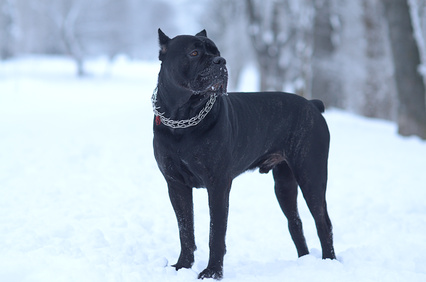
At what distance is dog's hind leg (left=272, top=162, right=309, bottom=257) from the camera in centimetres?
437

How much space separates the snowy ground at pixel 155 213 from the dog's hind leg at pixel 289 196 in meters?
0.19

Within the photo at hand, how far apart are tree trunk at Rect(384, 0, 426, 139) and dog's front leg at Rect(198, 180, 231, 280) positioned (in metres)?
8.38

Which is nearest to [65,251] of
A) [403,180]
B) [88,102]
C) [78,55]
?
[403,180]

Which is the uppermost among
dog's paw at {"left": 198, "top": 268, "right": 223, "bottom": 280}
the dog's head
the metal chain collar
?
the dog's head

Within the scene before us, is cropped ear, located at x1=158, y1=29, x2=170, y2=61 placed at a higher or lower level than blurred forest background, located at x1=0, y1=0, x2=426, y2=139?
higher

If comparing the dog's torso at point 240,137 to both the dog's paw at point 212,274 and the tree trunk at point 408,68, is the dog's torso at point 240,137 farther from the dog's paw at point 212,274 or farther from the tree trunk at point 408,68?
the tree trunk at point 408,68

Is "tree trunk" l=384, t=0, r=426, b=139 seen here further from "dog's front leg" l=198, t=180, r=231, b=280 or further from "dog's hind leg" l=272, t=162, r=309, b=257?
"dog's front leg" l=198, t=180, r=231, b=280

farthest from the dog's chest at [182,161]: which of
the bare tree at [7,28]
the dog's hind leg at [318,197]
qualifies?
the bare tree at [7,28]

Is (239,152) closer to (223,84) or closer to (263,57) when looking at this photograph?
(223,84)

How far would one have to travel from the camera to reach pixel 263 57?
17.5 metres

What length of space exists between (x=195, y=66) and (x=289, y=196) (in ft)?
5.28

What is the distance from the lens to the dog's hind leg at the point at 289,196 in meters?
4.37

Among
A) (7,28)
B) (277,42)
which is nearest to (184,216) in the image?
(277,42)

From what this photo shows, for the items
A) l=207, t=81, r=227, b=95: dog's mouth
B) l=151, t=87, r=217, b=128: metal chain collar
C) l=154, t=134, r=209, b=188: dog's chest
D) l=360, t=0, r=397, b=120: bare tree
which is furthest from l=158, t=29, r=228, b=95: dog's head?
l=360, t=0, r=397, b=120: bare tree
